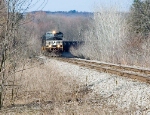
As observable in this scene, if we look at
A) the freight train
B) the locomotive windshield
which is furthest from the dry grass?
the locomotive windshield

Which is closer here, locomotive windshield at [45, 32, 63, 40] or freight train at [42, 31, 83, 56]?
freight train at [42, 31, 83, 56]

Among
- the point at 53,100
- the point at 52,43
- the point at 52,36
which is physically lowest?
the point at 53,100

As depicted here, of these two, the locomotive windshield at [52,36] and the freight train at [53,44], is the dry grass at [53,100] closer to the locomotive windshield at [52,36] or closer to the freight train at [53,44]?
the freight train at [53,44]

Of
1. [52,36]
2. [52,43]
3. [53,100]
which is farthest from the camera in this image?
[52,36]

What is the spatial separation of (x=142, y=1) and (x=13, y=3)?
4153cm

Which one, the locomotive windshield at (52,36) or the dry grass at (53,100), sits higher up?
the locomotive windshield at (52,36)

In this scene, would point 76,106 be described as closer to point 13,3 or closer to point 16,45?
point 16,45

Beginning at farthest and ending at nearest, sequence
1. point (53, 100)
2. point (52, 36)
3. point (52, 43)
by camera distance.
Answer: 1. point (52, 36)
2. point (52, 43)
3. point (53, 100)

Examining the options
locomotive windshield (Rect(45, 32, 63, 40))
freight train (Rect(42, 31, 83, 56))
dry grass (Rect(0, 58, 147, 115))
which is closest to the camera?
dry grass (Rect(0, 58, 147, 115))

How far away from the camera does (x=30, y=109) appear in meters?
9.41

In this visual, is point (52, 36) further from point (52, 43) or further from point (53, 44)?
point (53, 44)

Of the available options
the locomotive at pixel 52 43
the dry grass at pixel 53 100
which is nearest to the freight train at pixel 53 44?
the locomotive at pixel 52 43

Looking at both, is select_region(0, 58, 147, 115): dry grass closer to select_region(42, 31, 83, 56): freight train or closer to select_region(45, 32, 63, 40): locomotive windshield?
select_region(42, 31, 83, 56): freight train

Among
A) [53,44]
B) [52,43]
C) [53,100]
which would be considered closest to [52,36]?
[52,43]
